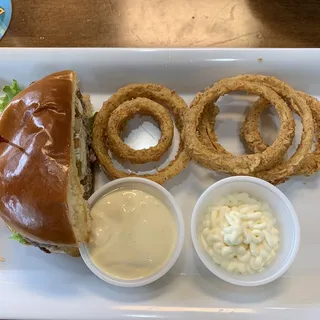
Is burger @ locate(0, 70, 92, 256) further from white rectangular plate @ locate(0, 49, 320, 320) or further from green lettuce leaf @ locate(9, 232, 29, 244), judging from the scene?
white rectangular plate @ locate(0, 49, 320, 320)

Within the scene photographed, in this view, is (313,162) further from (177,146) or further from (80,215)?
(80,215)

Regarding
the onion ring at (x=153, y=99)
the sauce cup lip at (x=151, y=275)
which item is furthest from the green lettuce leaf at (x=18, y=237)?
the onion ring at (x=153, y=99)

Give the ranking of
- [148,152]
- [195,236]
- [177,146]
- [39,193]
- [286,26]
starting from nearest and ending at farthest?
[39,193], [195,236], [148,152], [177,146], [286,26]

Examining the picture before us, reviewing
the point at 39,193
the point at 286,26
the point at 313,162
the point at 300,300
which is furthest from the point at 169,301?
the point at 286,26

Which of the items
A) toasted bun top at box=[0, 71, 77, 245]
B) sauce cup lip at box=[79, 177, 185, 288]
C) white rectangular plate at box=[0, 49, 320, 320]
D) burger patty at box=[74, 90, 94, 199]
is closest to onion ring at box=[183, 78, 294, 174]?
white rectangular plate at box=[0, 49, 320, 320]

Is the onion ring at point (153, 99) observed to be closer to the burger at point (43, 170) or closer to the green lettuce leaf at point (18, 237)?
the burger at point (43, 170)

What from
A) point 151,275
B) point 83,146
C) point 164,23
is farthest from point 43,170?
point 164,23
